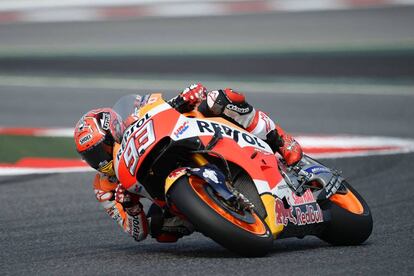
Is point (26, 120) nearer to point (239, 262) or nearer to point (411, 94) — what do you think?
point (411, 94)

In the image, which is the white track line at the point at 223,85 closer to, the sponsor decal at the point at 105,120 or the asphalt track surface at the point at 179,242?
the asphalt track surface at the point at 179,242

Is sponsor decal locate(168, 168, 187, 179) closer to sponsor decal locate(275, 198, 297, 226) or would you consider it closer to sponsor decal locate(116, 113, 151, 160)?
sponsor decal locate(116, 113, 151, 160)

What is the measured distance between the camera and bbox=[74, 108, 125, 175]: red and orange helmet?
6.04 m

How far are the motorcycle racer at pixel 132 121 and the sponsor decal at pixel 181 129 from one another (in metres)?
0.28

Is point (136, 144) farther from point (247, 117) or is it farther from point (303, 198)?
point (303, 198)

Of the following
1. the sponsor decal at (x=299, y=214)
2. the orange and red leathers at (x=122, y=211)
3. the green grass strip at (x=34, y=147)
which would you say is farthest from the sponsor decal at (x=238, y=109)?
the green grass strip at (x=34, y=147)

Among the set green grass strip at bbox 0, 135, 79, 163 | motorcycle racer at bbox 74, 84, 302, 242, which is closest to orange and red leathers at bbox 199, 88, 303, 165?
motorcycle racer at bbox 74, 84, 302, 242

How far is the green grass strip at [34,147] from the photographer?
36.3ft

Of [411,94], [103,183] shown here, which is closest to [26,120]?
[411,94]

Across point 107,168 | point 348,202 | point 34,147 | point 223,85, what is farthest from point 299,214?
point 223,85

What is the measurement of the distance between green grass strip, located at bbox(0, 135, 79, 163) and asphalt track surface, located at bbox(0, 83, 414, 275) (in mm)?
1102

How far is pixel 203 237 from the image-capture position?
710 cm

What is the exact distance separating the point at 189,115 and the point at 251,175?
58 centimetres

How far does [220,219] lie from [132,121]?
1.06 meters
